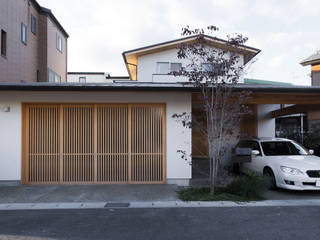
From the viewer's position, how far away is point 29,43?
583 inches

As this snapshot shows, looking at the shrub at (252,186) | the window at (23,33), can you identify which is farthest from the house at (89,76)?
the shrub at (252,186)

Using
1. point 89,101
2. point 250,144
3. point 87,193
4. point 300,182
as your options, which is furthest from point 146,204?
point 250,144

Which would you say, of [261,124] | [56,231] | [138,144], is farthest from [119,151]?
[261,124]

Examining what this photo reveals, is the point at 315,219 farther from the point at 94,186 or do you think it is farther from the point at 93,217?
the point at 94,186

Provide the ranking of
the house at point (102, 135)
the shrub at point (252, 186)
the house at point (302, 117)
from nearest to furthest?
1. the shrub at point (252, 186)
2. the house at point (102, 135)
3. the house at point (302, 117)

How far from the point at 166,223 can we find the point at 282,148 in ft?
16.7

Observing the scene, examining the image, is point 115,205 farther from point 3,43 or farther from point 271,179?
point 3,43

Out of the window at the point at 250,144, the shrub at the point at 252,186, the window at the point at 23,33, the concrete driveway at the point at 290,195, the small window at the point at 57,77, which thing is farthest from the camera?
the small window at the point at 57,77

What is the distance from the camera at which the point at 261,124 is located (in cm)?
1135

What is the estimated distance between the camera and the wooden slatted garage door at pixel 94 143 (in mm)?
7801

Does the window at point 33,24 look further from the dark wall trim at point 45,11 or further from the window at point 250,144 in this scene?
the window at point 250,144

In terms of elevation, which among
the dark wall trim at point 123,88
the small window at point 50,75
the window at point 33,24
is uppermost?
the window at point 33,24

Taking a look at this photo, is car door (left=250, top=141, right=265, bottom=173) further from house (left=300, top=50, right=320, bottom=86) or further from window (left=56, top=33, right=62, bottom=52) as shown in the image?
window (left=56, top=33, right=62, bottom=52)

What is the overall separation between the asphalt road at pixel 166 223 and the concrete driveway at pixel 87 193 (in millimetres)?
862
